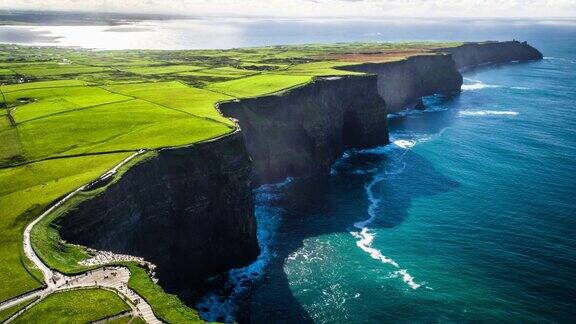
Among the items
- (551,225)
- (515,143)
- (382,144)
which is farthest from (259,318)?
(515,143)

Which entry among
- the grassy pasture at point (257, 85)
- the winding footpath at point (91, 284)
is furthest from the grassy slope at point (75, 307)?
the grassy pasture at point (257, 85)

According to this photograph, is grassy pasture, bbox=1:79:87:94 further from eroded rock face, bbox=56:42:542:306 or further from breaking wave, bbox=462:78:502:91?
breaking wave, bbox=462:78:502:91

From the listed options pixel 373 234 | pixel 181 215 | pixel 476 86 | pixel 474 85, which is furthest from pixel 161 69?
pixel 474 85

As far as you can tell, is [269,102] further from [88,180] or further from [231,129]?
[88,180]

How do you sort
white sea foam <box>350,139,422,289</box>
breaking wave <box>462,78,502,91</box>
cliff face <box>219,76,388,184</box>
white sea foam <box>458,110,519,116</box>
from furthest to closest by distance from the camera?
breaking wave <box>462,78,502,91</box> → white sea foam <box>458,110,519,116</box> → cliff face <box>219,76,388,184</box> → white sea foam <box>350,139,422,289</box>

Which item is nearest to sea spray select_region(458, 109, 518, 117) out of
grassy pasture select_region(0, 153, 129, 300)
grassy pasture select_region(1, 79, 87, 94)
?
grassy pasture select_region(1, 79, 87, 94)

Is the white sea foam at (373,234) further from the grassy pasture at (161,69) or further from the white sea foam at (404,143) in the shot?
the grassy pasture at (161,69)
